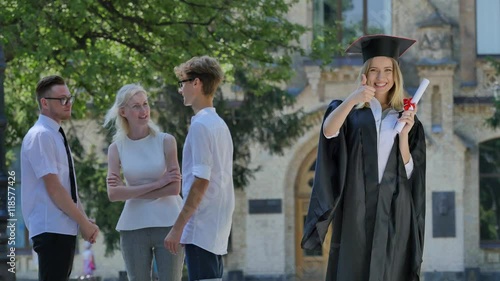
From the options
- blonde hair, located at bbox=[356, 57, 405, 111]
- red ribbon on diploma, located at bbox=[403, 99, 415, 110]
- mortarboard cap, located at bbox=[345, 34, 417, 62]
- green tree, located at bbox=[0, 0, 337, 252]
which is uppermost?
green tree, located at bbox=[0, 0, 337, 252]

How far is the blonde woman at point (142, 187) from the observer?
8836mm

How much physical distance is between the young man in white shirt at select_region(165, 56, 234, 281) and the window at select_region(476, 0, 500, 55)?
932 inches

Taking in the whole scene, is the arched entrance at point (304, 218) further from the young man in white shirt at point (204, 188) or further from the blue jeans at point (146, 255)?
the young man in white shirt at point (204, 188)

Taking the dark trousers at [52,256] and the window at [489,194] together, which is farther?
the window at [489,194]

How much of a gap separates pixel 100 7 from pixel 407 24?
14.4 metres

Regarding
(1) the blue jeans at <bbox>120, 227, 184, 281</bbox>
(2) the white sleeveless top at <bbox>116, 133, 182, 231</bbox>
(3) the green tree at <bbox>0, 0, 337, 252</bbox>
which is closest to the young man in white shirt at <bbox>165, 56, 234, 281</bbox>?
(1) the blue jeans at <bbox>120, 227, 184, 281</bbox>

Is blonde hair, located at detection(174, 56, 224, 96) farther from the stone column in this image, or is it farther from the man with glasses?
the stone column

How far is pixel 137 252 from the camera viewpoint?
883 cm

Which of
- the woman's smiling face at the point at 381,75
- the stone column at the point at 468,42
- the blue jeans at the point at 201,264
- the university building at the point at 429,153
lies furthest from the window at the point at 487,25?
the blue jeans at the point at 201,264

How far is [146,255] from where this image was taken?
29.0 feet

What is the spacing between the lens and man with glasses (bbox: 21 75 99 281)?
8672 millimetres

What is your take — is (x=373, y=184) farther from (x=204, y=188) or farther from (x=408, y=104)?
(x=204, y=188)

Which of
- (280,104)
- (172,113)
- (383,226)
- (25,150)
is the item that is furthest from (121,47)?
(383,226)

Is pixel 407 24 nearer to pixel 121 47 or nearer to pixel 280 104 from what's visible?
pixel 280 104
